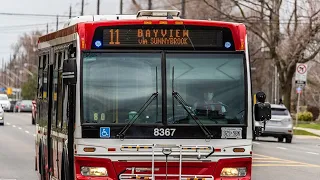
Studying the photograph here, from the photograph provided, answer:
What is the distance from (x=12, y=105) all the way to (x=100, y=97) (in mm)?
80769

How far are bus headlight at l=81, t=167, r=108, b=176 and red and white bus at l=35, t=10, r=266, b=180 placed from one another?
0.5 inches

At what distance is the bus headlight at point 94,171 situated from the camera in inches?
444

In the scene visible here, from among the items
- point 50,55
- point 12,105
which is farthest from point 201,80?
point 12,105

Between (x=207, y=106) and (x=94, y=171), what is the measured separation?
1.69 m

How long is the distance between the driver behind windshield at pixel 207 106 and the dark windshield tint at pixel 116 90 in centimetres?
52

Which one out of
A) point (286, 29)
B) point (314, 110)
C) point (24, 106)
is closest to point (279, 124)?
point (286, 29)

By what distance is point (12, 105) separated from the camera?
90812 millimetres

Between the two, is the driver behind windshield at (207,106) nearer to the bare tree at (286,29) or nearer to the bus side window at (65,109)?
the bus side window at (65,109)

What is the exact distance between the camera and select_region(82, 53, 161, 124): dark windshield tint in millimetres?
11367

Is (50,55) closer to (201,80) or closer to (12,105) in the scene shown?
(201,80)

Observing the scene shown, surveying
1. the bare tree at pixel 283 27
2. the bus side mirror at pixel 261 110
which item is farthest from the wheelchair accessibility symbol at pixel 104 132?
the bare tree at pixel 283 27

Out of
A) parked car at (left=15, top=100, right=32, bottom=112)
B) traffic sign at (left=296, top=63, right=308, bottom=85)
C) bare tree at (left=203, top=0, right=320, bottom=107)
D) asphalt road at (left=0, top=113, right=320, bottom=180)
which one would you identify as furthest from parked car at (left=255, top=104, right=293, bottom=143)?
parked car at (left=15, top=100, right=32, bottom=112)

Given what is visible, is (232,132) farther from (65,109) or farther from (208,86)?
(65,109)

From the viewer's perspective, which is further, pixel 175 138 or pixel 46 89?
pixel 46 89
